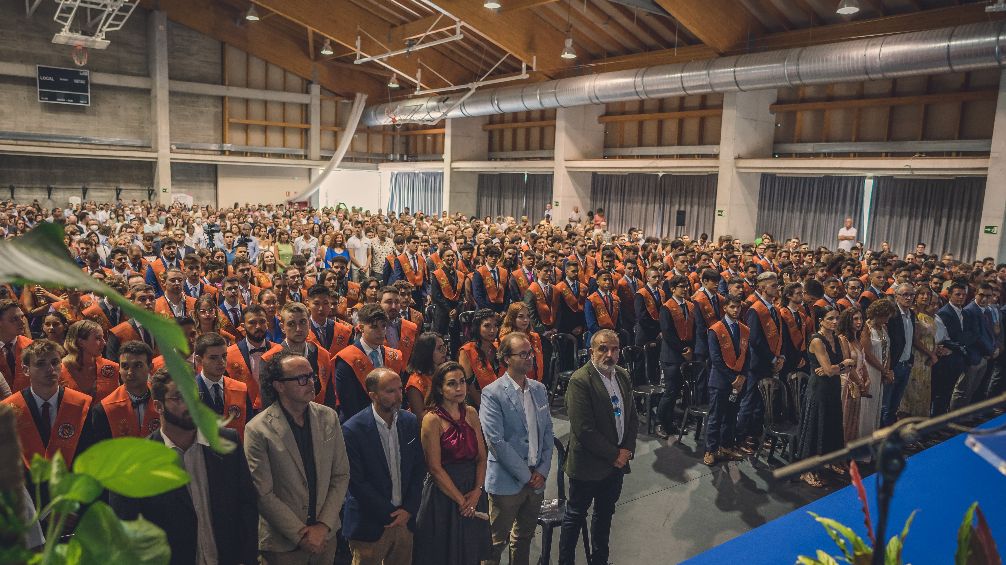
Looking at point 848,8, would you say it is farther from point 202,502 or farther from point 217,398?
point 202,502

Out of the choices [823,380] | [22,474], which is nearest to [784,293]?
[823,380]

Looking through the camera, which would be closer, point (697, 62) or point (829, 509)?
point (829, 509)

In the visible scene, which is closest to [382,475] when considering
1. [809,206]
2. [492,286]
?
[492,286]

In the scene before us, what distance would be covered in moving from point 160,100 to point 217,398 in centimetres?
2341

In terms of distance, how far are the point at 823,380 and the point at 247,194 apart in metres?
25.3

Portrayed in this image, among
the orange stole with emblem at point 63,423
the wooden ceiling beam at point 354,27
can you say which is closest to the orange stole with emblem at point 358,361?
the orange stole with emblem at point 63,423

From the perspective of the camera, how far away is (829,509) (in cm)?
331

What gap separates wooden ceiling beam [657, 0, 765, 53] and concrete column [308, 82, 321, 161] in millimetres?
17279

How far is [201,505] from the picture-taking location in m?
3.06

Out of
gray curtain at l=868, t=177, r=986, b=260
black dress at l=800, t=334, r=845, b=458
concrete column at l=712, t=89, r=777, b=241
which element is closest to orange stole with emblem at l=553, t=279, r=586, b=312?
black dress at l=800, t=334, r=845, b=458

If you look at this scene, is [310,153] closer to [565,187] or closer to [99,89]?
[99,89]

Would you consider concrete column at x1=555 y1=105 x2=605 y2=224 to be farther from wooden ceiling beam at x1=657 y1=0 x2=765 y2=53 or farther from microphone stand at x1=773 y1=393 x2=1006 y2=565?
microphone stand at x1=773 y1=393 x2=1006 y2=565

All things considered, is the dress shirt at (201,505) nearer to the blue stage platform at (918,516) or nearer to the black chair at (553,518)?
the black chair at (553,518)

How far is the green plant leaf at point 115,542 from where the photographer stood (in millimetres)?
687
